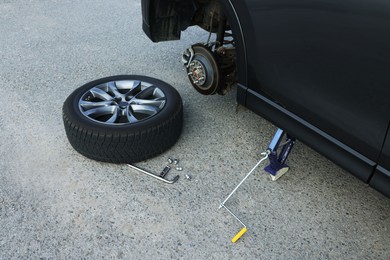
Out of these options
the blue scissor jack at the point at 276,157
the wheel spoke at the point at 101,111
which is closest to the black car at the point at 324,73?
the blue scissor jack at the point at 276,157

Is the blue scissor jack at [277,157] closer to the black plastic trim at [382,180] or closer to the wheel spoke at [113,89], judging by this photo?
the black plastic trim at [382,180]

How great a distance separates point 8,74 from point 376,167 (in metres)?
3.03

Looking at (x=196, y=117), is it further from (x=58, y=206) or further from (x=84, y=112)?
(x=58, y=206)

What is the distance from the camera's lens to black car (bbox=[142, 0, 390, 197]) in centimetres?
146

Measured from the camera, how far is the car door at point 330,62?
56.7 inches

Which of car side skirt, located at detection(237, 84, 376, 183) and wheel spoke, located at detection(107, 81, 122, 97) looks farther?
wheel spoke, located at detection(107, 81, 122, 97)

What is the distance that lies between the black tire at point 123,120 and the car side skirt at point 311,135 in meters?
0.52

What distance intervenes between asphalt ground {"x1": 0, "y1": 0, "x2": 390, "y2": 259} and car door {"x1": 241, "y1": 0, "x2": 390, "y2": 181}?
509 millimetres

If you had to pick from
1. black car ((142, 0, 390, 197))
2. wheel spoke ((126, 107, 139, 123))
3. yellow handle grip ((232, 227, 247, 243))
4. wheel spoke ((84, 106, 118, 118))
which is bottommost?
yellow handle grip ((232, 227, 247, 243))

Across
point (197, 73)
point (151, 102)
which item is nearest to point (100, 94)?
point (151, 102)

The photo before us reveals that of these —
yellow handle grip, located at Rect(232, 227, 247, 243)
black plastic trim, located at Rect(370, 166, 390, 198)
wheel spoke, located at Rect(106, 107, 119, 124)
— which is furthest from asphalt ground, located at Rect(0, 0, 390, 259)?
→ black plastic trim, located at Rect(370, 166, 390, 198)

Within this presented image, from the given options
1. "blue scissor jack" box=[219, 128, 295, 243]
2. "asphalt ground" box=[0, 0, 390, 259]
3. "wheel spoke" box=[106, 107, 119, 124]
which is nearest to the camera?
"asphalt ground" box=[0, 0, 390, 259]

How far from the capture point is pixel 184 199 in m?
2.11

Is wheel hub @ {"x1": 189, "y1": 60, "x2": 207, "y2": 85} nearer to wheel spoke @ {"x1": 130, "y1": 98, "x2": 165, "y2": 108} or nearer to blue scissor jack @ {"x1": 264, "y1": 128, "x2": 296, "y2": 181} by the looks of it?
wheel spoke @ {"x1": 130, "y1": 98, "x2": 165, "y2": 108}
